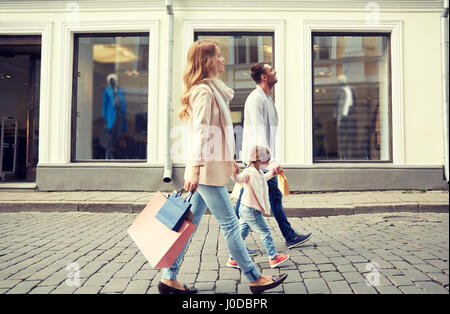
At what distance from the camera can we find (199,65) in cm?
262

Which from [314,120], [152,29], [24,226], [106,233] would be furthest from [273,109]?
[152,29]

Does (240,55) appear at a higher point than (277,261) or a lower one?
higher

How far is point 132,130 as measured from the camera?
29.8 ft

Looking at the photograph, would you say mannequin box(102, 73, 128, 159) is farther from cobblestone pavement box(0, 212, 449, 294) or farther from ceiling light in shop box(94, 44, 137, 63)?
cobblestone pavement box(0, 212, 449, 294)

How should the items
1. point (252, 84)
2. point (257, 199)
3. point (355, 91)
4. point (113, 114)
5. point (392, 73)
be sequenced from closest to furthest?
point (257, 199)
point (392, 73)
point (252, 84)
point (355, 91)
point (113, 114)

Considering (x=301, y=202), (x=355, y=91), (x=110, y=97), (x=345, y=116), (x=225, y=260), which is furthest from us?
(x=110, y=97)

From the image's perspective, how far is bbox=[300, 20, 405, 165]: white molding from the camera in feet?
26.2

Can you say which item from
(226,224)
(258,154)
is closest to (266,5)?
(258,154)

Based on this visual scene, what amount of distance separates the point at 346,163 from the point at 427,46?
9.87ft

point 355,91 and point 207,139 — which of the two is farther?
point 355,91

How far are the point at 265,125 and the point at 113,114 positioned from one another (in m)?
7.15

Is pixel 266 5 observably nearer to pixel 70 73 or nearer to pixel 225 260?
pixel 70 73

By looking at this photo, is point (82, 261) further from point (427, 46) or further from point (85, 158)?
point (427, 46)

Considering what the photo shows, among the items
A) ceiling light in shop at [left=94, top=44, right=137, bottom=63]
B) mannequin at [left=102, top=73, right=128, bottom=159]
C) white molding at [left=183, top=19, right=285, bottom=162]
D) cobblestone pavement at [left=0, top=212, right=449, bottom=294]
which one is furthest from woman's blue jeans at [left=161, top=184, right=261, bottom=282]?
ceiling light in shop at [left=94, top=44, right=137, bottom=63]
